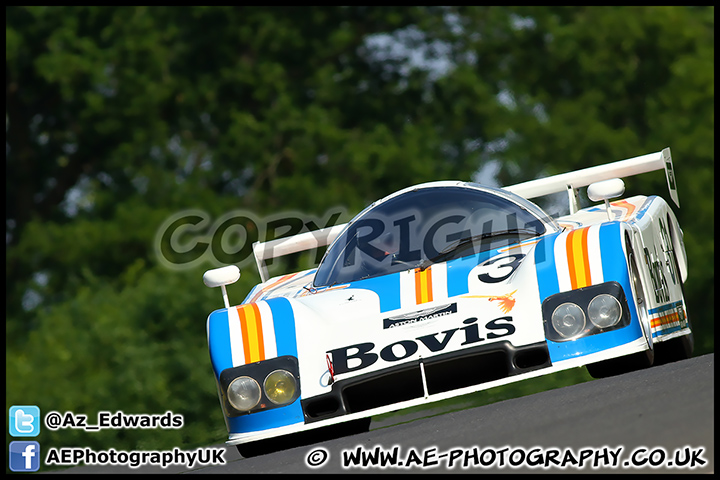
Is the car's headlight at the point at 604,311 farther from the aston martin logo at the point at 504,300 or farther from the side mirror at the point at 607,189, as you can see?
the side mirror at the point at 607,189

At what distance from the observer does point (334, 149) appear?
18.6 metres

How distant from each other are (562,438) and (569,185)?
3.45 metres

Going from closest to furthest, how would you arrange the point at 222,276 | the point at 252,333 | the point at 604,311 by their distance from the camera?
the point at 604,311, the point at 252,333, the point at 222,276

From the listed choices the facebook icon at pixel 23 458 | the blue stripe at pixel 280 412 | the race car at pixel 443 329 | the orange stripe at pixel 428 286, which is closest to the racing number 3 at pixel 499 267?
the race car at pixel 443 329

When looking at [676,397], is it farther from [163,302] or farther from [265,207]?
[265,207]

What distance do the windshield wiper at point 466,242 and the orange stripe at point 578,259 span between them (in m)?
0.61

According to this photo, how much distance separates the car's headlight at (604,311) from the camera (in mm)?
4391

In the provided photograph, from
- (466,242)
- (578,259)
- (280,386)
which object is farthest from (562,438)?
(466,242)

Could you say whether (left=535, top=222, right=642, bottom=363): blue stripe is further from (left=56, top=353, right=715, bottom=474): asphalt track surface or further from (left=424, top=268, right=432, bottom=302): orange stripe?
(left=424, top=268, right=432, bottom=302): orange stripe

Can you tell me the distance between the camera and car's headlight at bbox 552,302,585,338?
174 inches

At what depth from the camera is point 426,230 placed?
5.61 metres

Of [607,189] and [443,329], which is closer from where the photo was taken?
[443,329]
